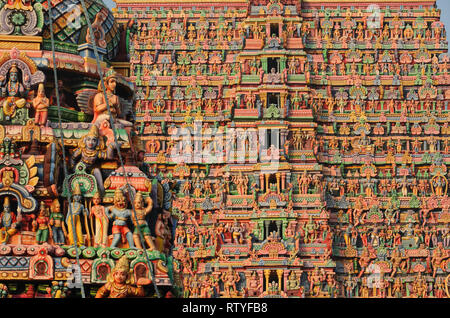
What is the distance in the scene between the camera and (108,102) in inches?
820

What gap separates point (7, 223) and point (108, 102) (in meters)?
3.23

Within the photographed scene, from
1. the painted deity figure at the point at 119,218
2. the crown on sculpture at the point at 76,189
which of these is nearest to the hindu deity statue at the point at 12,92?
the crown on sculpture at the point at 76,189

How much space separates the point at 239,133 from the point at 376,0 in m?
14.6

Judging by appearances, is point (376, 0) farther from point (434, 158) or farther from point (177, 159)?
point (177, 159)

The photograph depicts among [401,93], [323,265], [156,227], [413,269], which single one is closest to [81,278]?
[156,227]

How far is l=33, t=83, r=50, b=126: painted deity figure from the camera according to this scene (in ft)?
66.3

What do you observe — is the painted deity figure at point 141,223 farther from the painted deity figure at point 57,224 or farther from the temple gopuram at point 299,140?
the temple gopuram at point 299,140

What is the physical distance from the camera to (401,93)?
218ft

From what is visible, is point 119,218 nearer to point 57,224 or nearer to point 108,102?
point 57,224

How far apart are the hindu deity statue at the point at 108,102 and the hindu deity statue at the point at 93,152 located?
67 cm

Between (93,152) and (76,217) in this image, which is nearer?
(76,217)

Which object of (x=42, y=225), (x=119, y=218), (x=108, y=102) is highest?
(x=108, y=102)

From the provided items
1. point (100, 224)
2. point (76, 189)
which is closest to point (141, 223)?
point (100, 224)

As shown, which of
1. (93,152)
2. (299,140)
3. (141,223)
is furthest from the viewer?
(299,140)
